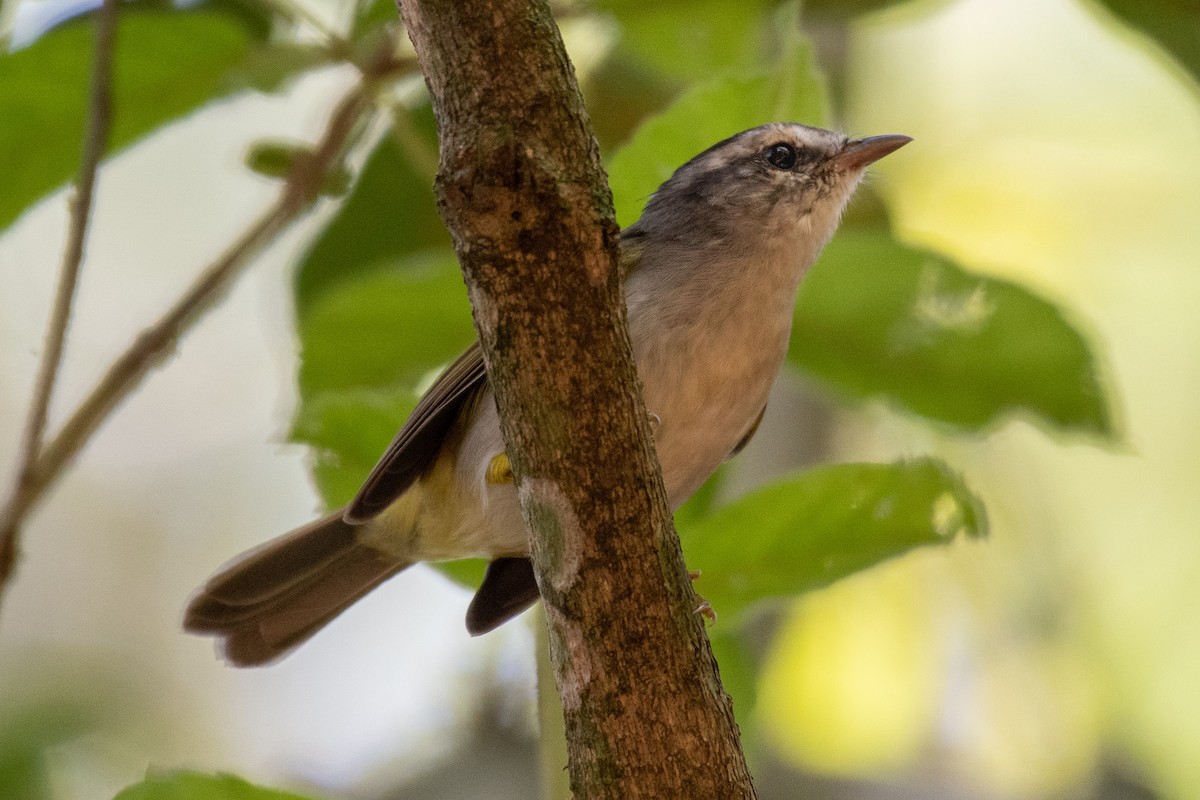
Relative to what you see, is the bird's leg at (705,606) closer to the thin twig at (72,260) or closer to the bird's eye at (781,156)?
the thin twig at (72,260)

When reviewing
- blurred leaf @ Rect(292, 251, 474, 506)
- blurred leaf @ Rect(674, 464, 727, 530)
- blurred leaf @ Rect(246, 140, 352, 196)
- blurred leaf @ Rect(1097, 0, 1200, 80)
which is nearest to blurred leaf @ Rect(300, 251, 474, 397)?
blurred leaf @ Rect(292, 251, 474, 506)

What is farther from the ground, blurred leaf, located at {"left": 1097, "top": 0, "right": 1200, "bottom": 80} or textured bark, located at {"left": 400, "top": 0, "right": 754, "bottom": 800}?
blurred leaf, located at {"left": 1097, "top": 0, "right": 1200, "bottom": 80}

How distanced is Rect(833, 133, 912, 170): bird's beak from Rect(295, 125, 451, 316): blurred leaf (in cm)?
99

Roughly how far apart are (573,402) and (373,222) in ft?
5.77

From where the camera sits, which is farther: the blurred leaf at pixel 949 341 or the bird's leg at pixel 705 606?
the blurred leaf at pixel 949 341

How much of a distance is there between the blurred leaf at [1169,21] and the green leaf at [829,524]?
1.11 m

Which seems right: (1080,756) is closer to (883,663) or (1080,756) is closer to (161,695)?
(883,663)

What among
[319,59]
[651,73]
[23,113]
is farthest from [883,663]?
[23,113]

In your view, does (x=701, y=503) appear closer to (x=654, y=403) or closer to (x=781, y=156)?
(x=654, y=403)

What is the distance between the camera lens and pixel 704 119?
7.38ft

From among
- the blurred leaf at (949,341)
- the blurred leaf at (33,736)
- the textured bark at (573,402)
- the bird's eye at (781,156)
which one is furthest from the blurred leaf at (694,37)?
the blurred leaf at (33,736)

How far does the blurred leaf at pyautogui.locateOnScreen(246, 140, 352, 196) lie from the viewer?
2752mm

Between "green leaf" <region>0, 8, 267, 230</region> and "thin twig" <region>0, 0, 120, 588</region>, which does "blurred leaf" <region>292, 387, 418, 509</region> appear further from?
"green leaf" <region>0, 8, 267, 230</region>

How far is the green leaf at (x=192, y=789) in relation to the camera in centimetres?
182
